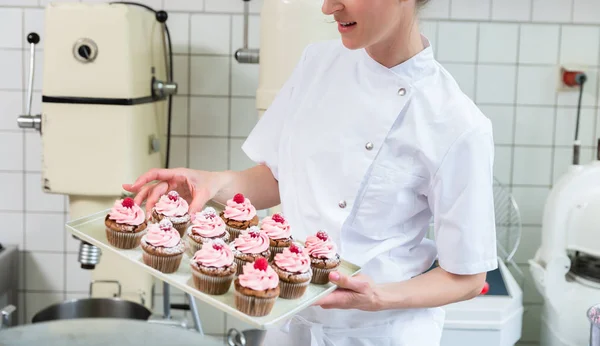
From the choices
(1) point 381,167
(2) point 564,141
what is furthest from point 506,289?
(1) point 381,167

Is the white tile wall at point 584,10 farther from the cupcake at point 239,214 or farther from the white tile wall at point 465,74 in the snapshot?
the cupcake at point 239,214

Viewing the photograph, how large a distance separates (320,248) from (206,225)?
27cm

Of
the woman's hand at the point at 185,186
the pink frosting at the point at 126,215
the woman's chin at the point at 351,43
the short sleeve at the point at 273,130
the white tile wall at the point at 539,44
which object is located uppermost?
the white tile wall at the point at 539,44

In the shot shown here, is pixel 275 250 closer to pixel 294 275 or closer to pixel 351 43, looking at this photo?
pixel 294 275

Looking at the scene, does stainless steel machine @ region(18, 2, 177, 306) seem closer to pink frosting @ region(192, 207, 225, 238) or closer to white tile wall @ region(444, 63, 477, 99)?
pink frosting @ region(192, 207, 225, 238)

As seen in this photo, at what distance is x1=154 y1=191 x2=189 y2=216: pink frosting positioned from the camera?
151cm

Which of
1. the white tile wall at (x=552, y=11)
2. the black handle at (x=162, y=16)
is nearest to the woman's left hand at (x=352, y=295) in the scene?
the black handle at (x=162, y=16)

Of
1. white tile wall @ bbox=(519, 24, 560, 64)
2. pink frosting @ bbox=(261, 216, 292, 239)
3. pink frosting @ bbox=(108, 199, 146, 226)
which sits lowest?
pink frosting @ bbox=(261, 216, 292, 239)

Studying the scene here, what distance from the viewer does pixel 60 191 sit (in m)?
2.23

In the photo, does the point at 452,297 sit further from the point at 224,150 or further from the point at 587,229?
the point at 224,150

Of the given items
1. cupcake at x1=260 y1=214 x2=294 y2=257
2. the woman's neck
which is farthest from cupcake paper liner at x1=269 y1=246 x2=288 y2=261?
the woman's neck

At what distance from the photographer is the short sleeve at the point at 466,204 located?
131 cm

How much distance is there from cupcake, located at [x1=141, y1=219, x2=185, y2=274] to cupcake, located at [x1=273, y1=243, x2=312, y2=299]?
20 centimetres

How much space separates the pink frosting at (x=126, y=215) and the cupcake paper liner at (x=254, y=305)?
0.29 m
